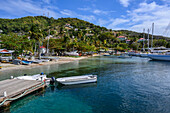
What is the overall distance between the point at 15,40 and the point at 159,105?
156 feet

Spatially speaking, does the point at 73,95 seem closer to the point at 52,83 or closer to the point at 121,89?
the point at 52,83

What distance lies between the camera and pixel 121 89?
735 inches

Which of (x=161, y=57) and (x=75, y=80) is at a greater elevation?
(x=161, y=57)

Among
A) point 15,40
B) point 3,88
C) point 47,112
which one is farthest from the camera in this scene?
point 15,40

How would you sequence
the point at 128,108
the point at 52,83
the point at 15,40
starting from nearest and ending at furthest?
the point at 128,108
the point at 52,83
the point at 15,40

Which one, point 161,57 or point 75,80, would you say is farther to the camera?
point 161,57

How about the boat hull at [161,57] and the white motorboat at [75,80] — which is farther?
the boat hull at [161,57]

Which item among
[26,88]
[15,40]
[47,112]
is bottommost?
[47,112]

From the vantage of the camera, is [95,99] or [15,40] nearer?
[95,99]

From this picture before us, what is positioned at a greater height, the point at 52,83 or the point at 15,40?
the point at 15,40

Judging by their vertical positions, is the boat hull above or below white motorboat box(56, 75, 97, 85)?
above

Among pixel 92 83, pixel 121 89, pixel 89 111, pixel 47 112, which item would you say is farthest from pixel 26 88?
pixel 121 89

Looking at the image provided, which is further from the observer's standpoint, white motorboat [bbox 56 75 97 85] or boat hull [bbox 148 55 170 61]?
boat hull [bbox 148 55 170 61]

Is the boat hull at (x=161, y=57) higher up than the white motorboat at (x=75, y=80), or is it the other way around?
the boat hull at (x=161, y=57)
